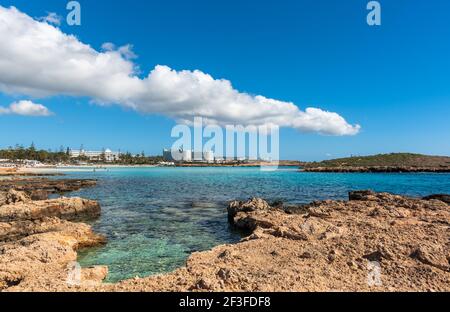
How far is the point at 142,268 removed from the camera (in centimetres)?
1484

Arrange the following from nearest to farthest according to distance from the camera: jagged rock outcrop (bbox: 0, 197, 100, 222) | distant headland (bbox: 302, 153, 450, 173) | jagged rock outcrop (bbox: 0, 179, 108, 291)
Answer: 1. jagged rock outcrop (bbox: 0, 179, 108, 291)
2. jagged rock outcrop (bbox: 0, 197, 100, 222)
3. distant headland (bbox: 302, 153, 450, 173)

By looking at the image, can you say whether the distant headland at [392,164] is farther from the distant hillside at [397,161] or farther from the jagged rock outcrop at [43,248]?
the jagged rock outcrop at [43,248]

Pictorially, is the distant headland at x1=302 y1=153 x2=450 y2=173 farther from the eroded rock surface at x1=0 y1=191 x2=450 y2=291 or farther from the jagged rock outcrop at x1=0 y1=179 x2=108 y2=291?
the jagged rock outcrop at x1=0 y1=179 x2=108 y2=291

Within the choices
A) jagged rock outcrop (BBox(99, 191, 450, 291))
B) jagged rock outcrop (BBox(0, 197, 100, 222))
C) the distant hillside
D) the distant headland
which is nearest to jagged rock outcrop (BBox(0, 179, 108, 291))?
jagged rock outcrop (BBox(0, 197, 100, 222))

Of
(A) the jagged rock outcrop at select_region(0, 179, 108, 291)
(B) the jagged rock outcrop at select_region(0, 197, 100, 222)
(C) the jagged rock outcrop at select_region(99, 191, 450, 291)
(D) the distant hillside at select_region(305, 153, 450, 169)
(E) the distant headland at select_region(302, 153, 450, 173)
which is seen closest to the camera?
(C) the jagged rock outcrop at select_region(99, 191, 450, 291)

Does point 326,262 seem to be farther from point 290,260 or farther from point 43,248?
point 43,248

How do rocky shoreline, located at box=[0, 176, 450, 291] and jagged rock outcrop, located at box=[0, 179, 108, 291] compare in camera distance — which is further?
jagged rock outcrop, located at box=[0, 179, 108, 291]

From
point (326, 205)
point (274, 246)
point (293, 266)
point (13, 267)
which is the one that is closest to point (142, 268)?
point (13, 267)

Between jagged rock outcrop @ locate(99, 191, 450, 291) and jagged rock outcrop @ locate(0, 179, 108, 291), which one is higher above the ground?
jagged rock outcrop @ locate(99, 191, 450, 291)

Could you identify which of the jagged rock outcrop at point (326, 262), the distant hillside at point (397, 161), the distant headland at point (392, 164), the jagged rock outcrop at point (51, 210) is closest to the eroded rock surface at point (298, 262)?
the jagged rock outcrop at point (326, 262)

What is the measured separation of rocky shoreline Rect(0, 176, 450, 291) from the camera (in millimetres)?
9250

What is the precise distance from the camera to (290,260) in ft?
38.2

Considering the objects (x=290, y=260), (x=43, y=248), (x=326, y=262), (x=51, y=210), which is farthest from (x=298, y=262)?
(x=51, y=210)
